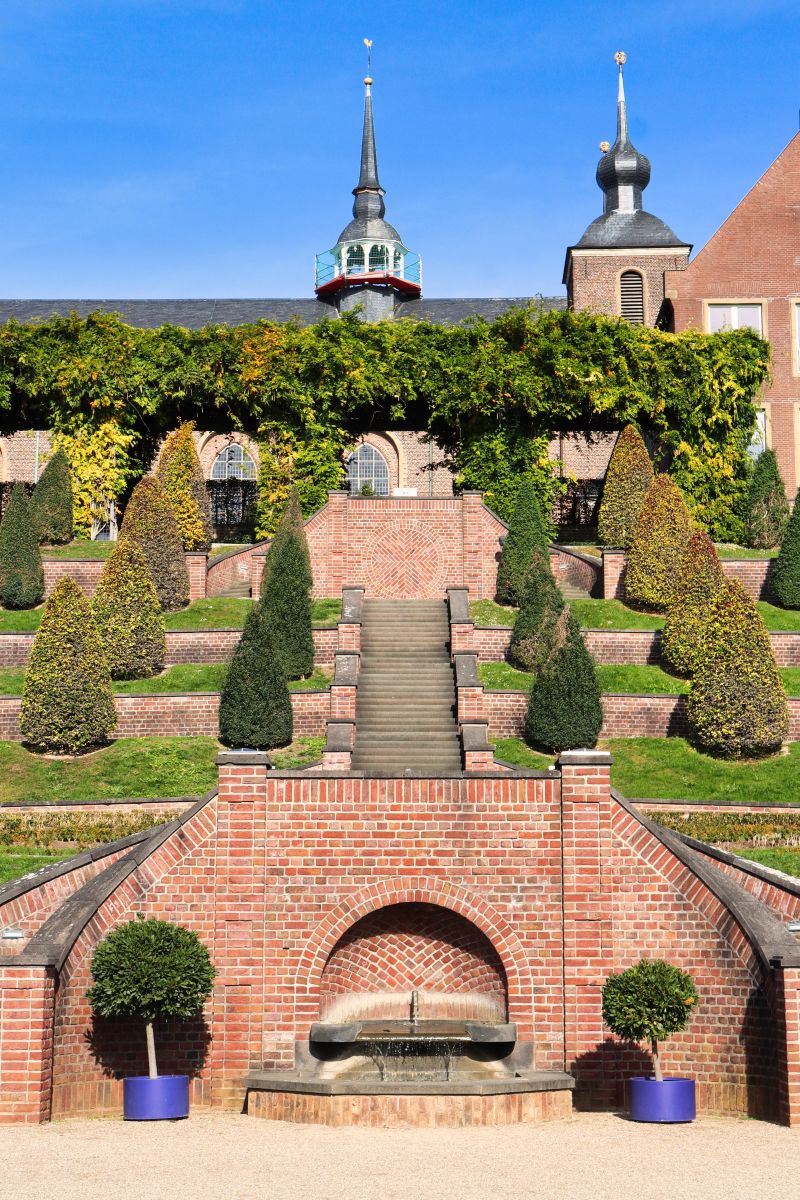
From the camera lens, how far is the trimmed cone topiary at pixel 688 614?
85.8 ft

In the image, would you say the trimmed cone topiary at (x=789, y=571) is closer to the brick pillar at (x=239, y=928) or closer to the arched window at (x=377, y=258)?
the brick pillar at (x=239, y=928)

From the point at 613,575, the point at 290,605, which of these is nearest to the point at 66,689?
the point at 290,605

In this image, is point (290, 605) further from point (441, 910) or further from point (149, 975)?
point (149, 975)

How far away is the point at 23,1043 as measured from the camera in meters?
11.9

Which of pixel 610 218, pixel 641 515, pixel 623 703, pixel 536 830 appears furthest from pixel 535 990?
pixel 610 218

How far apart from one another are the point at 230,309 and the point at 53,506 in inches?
831

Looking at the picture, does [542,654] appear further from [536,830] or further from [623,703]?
[536,830]

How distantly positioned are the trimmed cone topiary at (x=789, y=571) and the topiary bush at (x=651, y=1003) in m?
18.9

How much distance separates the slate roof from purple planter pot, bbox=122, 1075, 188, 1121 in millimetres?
40701

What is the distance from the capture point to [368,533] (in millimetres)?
31406

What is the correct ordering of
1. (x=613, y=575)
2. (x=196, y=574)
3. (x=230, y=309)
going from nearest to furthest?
(x=613, y=575), (x=196, y=574), (x=230, y=309)

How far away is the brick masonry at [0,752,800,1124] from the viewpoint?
1289 centimetres

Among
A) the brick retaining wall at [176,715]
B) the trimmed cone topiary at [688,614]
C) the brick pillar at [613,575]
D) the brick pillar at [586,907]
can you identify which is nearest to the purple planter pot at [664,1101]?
the brick pillar at [586,907]

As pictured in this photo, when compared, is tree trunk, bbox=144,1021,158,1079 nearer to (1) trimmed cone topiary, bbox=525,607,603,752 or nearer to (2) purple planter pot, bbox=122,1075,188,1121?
(2) purple planter pot, bbox=122,1075,188,1121
